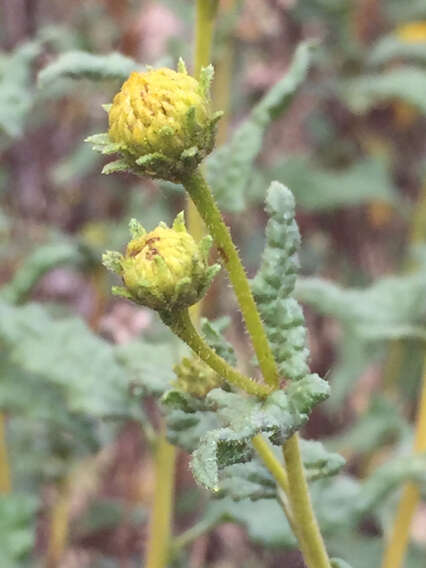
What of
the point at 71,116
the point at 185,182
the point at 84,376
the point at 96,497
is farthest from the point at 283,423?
the point at 71,116

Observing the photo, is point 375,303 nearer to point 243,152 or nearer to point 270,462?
point 243,152

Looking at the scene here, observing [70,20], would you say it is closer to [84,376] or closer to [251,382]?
[84,376]

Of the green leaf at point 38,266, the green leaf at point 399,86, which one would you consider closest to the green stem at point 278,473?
the green leaf at point 38,266

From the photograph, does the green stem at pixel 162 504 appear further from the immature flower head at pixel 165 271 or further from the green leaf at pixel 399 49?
the green leaf at pixel 399 49

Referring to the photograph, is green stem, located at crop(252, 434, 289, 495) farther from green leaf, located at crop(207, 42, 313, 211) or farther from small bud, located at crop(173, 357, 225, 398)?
green leaf, located at crop(207, 42, 313, 211)

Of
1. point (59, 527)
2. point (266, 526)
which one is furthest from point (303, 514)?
point (59, 527)
